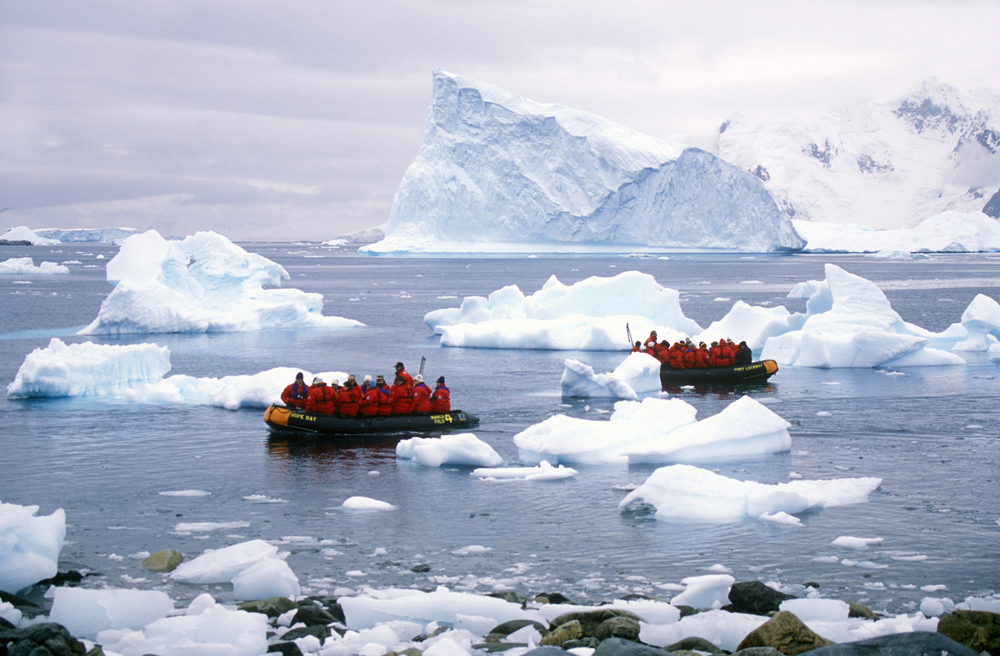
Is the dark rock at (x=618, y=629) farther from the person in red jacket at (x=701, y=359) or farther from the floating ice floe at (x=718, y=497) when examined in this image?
the person in red jacket at (x=701, y=359)

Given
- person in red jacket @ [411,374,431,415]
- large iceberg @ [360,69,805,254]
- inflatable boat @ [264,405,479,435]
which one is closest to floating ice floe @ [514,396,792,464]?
inflatable boat @ [264,405,479,435]

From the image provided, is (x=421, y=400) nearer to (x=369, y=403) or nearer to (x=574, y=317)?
(x=369, y=403)

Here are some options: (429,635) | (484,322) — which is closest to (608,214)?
(484,322)

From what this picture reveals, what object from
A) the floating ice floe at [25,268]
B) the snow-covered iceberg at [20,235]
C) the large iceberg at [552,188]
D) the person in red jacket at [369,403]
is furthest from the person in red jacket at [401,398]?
the snow-covered iceberg at [20,235]

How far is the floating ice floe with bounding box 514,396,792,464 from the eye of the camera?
541 inches

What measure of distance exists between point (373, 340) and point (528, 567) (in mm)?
22389

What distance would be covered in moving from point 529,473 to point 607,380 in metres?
6.99

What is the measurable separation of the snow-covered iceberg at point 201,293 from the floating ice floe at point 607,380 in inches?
671

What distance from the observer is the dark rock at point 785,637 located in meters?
6.29

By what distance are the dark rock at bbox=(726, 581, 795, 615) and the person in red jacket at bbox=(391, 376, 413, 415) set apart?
9496 mm

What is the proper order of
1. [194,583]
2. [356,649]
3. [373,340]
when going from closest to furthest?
[356,649] < [194,583] < [373,340]

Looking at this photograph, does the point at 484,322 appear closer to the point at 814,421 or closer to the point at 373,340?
the point at 373,340

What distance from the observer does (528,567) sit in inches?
356

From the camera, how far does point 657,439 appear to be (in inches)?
555
